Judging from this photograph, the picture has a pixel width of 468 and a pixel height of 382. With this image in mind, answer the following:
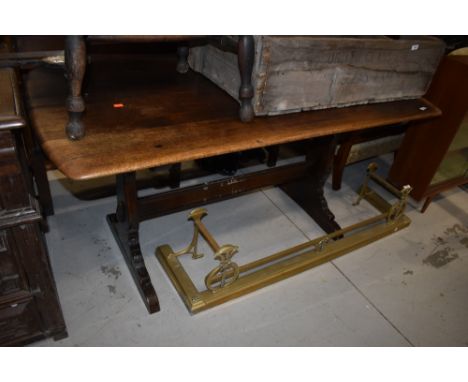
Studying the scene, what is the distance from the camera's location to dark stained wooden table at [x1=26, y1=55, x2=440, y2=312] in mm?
1177

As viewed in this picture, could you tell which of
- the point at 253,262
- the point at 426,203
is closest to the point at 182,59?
the point at 253,262

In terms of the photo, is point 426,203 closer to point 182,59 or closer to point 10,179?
point 182,59

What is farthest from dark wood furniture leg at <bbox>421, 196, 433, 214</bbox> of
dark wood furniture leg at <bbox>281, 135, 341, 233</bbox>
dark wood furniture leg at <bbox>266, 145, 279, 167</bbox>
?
dark wood furniture leg at <bbox>266, 145, 279, 167</bbox>

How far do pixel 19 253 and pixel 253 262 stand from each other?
1.00 meters

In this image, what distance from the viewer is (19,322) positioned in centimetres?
148

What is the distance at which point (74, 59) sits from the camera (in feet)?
3.64

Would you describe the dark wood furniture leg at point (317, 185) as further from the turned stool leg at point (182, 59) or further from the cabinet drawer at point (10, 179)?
the cabinet drawer at point (10, 179)

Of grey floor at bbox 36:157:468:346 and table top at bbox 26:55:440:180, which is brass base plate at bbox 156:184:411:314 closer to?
grey floor at bbox 36:157:468:346

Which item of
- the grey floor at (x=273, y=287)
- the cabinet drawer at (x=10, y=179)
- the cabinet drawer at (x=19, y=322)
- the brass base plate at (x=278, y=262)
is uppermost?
the cabinet drawer at (x=10, y=179)

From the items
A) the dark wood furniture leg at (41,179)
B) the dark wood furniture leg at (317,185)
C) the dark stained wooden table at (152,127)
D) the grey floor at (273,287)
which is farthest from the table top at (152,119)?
the grey floor at (273,287)

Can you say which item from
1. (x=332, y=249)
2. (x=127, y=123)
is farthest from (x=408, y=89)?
(x=127, y=123)

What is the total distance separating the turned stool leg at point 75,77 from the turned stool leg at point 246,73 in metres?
0.50

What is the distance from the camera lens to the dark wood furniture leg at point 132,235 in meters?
1.75

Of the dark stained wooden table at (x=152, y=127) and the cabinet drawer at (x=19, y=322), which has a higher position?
the dark stained wooden table at (x=152, y=127)
